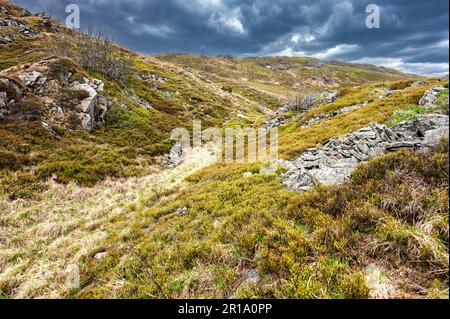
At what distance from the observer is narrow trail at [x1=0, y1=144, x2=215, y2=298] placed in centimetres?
720

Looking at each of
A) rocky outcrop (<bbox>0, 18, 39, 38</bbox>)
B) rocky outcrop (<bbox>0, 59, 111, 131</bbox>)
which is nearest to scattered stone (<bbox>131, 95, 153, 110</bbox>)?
rocky outcrop (<bbox>0, 59, 111, 131</bbox>)

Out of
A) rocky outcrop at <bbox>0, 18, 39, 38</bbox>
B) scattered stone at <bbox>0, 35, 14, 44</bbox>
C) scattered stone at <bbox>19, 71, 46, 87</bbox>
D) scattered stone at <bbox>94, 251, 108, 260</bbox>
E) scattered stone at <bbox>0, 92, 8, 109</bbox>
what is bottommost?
scattered stone at <bbox>94, 251, 108, 260</bbox>

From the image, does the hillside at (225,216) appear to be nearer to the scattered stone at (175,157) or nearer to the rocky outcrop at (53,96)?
the rocky outcrop at (53,96)

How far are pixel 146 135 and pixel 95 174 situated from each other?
11.7m

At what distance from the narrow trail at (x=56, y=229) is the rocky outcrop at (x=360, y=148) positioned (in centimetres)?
898

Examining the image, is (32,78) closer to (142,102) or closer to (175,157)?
(142,102)

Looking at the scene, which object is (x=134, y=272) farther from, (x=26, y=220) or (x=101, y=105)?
(x=101, y=105)

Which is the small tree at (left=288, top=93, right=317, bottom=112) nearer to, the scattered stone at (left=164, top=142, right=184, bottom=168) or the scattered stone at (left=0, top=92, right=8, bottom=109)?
the scattered stone at (left=164, top=142, right=184, bottom=168)

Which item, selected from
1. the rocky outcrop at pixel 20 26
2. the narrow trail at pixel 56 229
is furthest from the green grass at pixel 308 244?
the rocky outcrop at pixel 20 26

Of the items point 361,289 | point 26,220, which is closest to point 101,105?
point 26,220

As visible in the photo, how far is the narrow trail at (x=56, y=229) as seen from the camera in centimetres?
720

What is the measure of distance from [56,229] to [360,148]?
1550cm

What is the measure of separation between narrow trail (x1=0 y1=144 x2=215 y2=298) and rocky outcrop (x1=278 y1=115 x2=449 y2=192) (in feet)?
29.5

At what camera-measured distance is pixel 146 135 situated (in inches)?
1101
